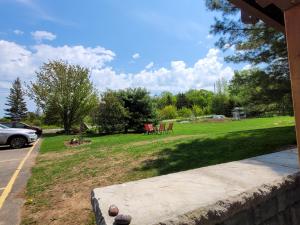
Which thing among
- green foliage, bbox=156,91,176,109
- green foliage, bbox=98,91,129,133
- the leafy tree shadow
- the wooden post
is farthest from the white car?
green foliage, bbox=156,91,176,109

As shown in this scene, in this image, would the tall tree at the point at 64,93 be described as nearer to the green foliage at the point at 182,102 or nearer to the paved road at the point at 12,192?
Answer: the paved road at the point at 12,192

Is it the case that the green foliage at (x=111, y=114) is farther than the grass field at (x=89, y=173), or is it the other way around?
the green foliage at (x=111, y=114)

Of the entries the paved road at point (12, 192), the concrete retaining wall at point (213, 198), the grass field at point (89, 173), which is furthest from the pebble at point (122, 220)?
the paved road at point (12, 192)

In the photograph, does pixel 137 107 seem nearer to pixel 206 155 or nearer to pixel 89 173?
pixel 206 155

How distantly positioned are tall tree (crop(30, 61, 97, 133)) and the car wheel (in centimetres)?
1388

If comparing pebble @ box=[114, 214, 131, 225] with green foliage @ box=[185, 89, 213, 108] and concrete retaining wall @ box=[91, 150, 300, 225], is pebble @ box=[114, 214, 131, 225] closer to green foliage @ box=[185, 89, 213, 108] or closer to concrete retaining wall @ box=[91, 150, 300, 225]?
concrete retaining wall @ box=[91, 150, 300, 225]

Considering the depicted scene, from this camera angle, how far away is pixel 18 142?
15.6 m

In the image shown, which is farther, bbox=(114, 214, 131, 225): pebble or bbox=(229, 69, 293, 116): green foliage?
bbox=(229, 69, 293, 116): green foliage

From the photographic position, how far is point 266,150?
8211 millimetres

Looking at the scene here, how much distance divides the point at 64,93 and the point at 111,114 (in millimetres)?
8846

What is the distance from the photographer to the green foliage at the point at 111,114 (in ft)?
74.6

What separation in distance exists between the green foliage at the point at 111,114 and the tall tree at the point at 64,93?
23.4 ft

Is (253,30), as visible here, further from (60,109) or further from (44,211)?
(60,109)

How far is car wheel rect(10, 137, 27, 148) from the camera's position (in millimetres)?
15484
